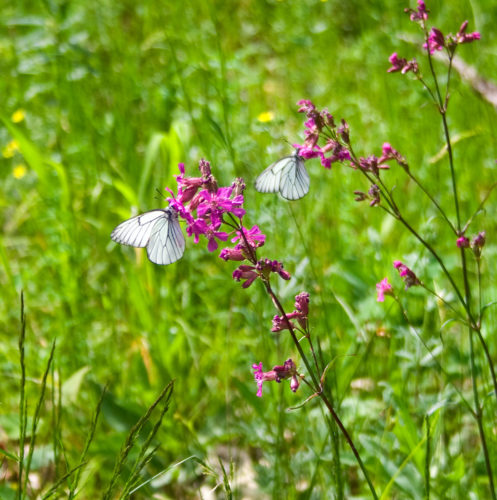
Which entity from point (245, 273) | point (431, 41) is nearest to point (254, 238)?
point (245, 273)

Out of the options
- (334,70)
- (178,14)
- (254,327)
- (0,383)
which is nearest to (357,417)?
(254,327)

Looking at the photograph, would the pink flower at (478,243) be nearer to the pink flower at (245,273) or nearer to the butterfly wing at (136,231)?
the pink flower at (245,273)

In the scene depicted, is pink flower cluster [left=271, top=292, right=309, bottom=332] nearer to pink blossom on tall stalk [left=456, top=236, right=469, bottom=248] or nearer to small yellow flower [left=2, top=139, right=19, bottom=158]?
pink blossom on tall stalk [left=456, top=236, right=469, bottom=248]

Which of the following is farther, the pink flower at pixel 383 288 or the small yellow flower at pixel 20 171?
the small yellow flower at pixel 20 171

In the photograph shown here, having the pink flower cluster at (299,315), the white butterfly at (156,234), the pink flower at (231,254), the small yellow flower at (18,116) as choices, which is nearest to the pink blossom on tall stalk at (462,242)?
the pink flower cluster at (299,315)

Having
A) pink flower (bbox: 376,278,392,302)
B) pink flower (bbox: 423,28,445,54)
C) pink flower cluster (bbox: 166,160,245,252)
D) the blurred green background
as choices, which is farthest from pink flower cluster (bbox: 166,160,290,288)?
pink flower (bbox: 423,28,445,54)

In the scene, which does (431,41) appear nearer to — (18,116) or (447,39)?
(447,39)
